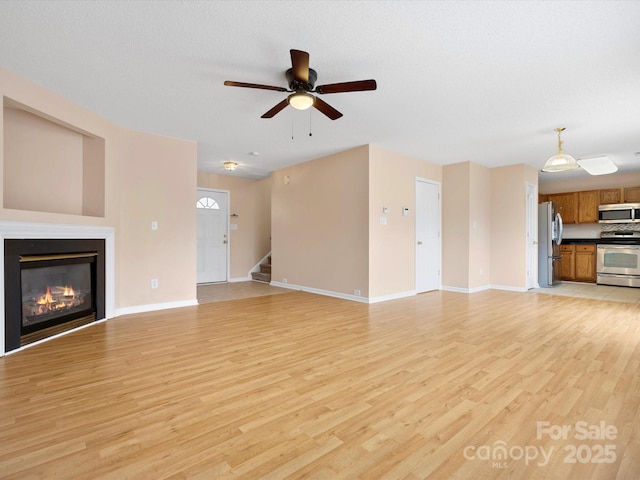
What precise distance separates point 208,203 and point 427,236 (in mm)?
4768

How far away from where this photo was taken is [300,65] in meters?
2.41

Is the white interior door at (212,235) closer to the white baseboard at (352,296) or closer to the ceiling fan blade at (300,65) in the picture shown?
the white baseboard at (352,296)

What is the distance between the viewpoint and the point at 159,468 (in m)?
1.43

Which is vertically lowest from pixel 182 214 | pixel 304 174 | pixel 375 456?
pixel 375 456

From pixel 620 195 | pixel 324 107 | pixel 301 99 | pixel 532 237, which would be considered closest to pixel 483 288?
pixel 532 237

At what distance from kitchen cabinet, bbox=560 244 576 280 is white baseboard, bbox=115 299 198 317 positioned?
27.0 ft

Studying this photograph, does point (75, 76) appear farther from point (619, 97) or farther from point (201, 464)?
point (619, 97)

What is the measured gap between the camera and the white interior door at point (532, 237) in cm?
649

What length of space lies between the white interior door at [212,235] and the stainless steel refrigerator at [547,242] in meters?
6.90

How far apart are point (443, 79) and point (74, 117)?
3.92 m

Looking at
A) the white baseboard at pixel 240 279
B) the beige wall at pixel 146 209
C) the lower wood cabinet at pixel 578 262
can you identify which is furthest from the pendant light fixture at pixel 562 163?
the white baseboard at pixel 240 279

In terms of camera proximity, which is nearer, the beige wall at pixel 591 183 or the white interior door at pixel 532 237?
the white interior door at pixel 532 237

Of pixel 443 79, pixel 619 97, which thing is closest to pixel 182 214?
pixel 443 79

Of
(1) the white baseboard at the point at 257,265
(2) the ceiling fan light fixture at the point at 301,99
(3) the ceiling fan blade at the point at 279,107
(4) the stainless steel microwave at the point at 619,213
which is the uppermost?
(3) the ceiling fan blade at the point at 279,107
